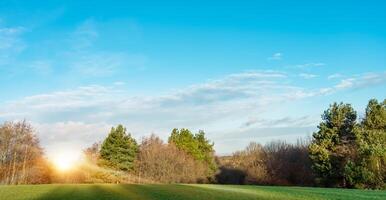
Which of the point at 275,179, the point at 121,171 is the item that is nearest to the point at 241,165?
the point at 275,179

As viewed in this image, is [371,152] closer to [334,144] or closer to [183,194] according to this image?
[334,144]

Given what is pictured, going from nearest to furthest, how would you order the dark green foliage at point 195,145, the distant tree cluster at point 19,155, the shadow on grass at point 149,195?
the shadow on grass at point 149,195 → the distant tree cluster at point 19,155 → the dark green foliage at point 195,145

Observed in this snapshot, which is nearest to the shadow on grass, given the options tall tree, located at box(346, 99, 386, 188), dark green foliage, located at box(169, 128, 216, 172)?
tall tree, located at box(346, 99, 386, 188)

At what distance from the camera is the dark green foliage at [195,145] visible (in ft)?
413

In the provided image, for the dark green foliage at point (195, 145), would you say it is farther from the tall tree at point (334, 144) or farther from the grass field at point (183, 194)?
the grass field at point (183, 194)

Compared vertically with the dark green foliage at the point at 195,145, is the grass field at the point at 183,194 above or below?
below

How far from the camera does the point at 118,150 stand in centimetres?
10438

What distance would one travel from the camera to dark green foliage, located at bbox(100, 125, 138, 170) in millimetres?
103125

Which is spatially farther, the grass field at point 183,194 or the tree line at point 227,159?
the tree line at point 227,159

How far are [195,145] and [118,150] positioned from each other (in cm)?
2977

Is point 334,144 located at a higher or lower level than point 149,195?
higher

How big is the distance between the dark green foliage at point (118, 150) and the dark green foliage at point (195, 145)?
21.7m

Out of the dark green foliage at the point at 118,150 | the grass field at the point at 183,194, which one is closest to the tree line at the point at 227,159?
the dark green foliage at the point at 118,150

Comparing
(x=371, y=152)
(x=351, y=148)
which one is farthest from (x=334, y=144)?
(x=371, y=152)
